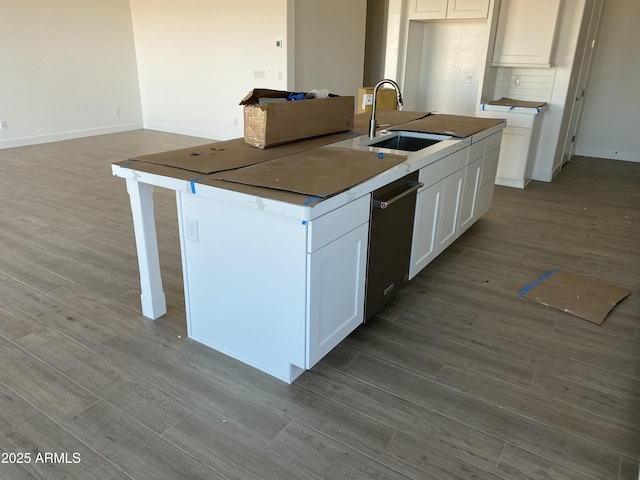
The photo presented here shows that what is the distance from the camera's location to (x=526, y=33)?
4.94 metres

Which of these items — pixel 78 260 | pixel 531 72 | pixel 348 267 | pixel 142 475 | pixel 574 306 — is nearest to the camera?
pixel 142 475

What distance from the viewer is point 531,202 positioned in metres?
4.77

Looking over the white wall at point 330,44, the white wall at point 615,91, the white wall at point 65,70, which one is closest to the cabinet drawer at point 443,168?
the white wall at point 330,44

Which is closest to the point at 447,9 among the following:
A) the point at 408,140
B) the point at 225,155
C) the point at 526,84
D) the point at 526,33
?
the point at 526,33

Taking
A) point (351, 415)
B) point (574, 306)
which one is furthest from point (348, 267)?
point (574, 306)

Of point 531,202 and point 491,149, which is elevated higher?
point 491,149

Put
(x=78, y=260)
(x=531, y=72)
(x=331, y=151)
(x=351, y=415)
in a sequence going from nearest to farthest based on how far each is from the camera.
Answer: (x=351, y=415)
(x=331, y=151)
(x=78, y=260)
(x=531, y=72)

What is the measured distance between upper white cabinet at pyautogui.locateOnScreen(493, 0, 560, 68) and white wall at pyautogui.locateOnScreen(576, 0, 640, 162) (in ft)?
7.14

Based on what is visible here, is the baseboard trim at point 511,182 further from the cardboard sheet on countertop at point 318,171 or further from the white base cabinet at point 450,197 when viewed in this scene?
the cardboard sheet on countertop at point 318,171

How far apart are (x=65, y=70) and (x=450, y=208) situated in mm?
6684

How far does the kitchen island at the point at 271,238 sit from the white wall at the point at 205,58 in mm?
4631

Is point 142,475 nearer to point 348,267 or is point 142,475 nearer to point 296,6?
point 348,267

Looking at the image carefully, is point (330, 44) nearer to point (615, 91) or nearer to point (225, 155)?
point (615, 91)

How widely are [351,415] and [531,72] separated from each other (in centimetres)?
477
